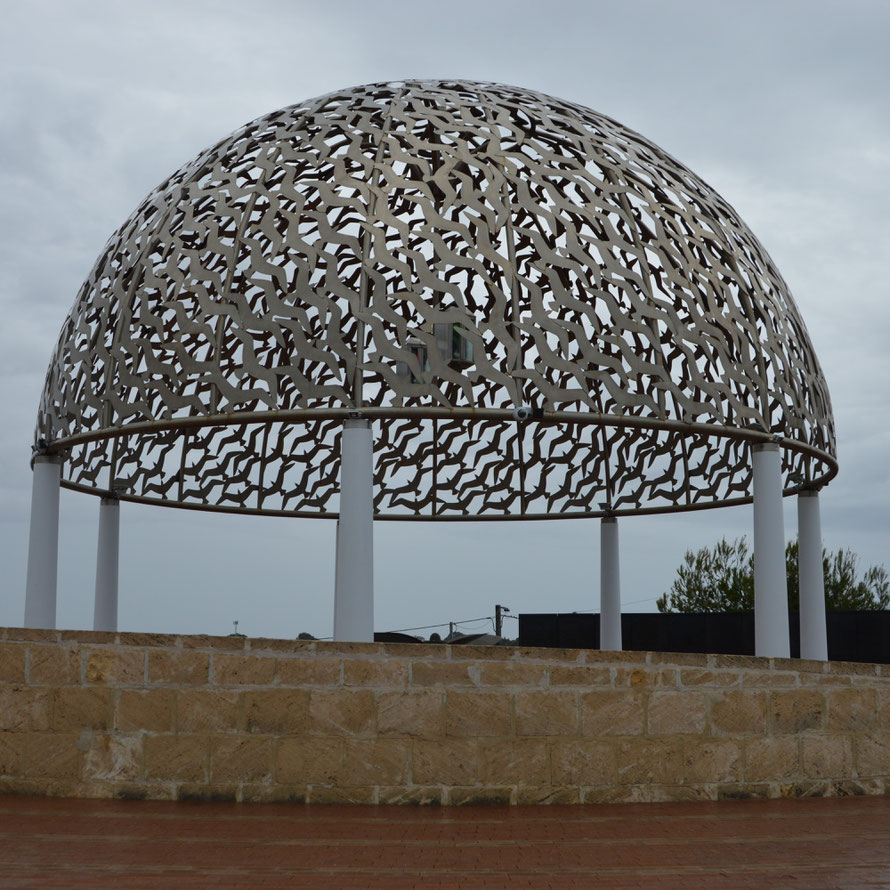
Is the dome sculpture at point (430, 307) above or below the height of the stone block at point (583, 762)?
above

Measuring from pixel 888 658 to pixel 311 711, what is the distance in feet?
52.6

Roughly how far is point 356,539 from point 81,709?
3848 millimetres

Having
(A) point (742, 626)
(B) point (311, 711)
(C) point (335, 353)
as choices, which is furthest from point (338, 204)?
(A) point (742, 626)

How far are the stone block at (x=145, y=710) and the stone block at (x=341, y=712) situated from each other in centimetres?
102

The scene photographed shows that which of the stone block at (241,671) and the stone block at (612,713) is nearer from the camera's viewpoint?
the stone block at (241,671)

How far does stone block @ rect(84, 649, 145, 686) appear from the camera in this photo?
29.3 ft

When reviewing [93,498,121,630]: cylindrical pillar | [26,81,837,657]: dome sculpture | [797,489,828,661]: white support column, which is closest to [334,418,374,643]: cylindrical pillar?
[26,81,837,657]: dome sculpture

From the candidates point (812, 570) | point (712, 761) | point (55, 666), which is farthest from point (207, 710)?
point (812, 570)

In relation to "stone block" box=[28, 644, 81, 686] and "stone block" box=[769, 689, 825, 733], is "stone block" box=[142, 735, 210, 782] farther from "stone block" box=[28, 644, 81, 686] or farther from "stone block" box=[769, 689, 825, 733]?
"stone block" box=[769, 689, 825, 733]

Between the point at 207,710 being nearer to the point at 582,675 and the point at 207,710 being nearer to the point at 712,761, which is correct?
the point at 582,675

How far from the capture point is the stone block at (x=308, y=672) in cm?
892

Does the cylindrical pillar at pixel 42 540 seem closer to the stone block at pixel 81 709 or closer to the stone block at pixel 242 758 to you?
the stone block at pixel 81 709

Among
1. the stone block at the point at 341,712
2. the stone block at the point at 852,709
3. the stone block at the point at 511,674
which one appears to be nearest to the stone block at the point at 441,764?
the stone block at the point at 341,712

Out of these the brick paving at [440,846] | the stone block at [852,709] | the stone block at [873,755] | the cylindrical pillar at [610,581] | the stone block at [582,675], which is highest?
the cylindrical pillar at [610,581]
